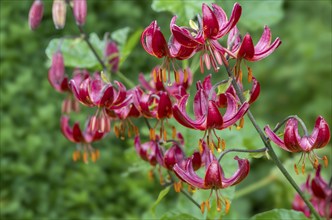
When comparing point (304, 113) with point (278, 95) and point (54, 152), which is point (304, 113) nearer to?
point (278, 95)

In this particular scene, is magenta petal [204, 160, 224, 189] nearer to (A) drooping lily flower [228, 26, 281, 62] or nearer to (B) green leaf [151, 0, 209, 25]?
(A) drooping lily flower [228, 26, 281, 62]

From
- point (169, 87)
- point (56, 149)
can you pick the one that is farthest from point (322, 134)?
point (56, 149)

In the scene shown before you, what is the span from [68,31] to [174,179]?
173 centimetres

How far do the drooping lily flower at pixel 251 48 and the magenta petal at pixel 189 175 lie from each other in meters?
0.19

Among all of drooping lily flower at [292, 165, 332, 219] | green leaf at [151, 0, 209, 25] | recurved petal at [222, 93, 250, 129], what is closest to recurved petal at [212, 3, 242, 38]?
recurved petal at [222, 93, 250, 129]

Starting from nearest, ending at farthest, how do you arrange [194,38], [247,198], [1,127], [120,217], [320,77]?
[194,38], [1,127], [120,217], [247,198], [320,77]

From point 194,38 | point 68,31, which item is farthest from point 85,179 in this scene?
point 194,38

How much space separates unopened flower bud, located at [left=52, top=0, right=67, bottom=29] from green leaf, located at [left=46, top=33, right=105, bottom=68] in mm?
121

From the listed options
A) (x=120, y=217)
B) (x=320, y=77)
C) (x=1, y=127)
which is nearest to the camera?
(x=1, y=127)

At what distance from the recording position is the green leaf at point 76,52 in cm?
166

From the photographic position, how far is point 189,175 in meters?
1.13

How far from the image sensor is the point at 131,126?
1381mm

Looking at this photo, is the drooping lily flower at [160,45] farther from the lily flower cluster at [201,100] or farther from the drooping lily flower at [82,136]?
the drooping lily flower at [82,136]

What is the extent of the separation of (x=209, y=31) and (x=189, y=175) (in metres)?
0.23
